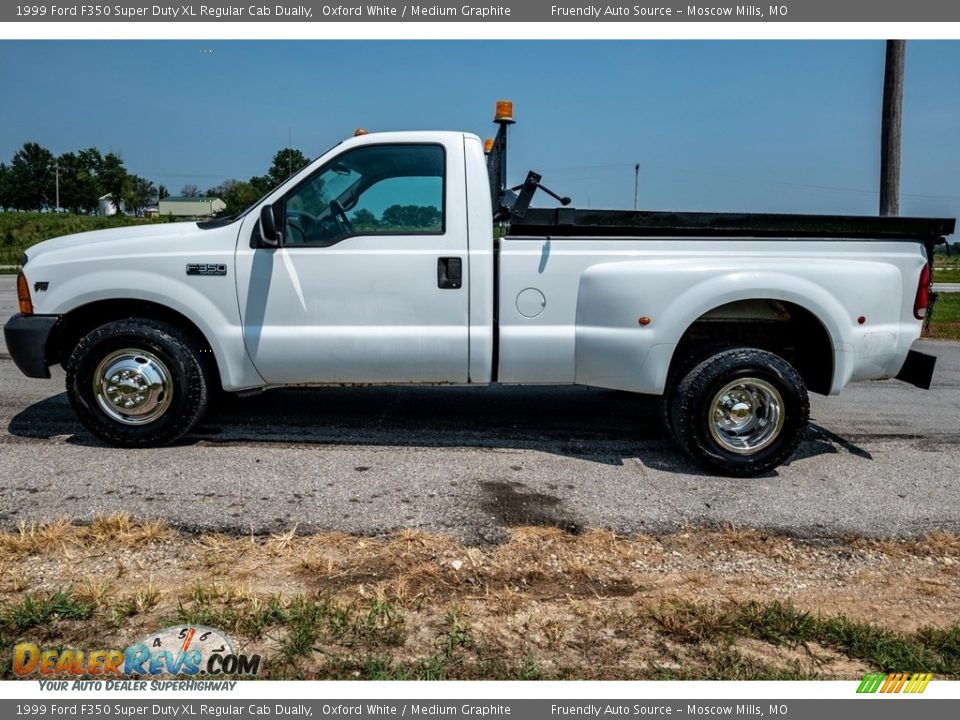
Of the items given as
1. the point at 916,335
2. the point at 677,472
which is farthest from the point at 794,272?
the point at 677,472

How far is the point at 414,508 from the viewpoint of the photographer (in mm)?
4160

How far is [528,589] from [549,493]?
118cm

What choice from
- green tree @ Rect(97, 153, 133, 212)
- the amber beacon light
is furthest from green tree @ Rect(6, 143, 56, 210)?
the amber beacon light

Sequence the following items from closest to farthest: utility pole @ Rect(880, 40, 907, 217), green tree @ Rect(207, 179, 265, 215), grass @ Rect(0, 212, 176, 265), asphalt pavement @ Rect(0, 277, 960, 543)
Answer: asphalt pavement @ Rect(0, 277, 960, 543), green tree @ Rect(207, 179, 265, 215), utility pole @ Rect(880, 40, 907, 217), grass @ Rect(0, 212, 176, 265)

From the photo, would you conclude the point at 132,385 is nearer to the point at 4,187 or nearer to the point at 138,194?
the point at 138,194

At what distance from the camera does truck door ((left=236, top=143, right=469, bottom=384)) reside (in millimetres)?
4781

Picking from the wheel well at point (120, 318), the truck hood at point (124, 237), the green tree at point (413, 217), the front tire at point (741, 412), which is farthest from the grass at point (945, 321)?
the truck hood at point (124, 237)

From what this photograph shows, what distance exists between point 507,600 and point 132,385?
119 inches

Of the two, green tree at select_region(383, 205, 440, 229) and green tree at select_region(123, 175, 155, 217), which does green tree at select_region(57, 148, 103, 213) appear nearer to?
green tree at select_region(123, 175, 155, 217)

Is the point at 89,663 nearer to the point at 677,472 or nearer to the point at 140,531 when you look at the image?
the point at 140,531

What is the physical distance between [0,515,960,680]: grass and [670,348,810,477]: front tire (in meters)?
0.90

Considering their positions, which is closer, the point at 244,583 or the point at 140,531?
the point at 244,583

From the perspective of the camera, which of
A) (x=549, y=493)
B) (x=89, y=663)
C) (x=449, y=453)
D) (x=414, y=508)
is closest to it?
(x=89, y=663)

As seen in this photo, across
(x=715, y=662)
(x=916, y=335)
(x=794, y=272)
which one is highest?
(x=794, y=272)
